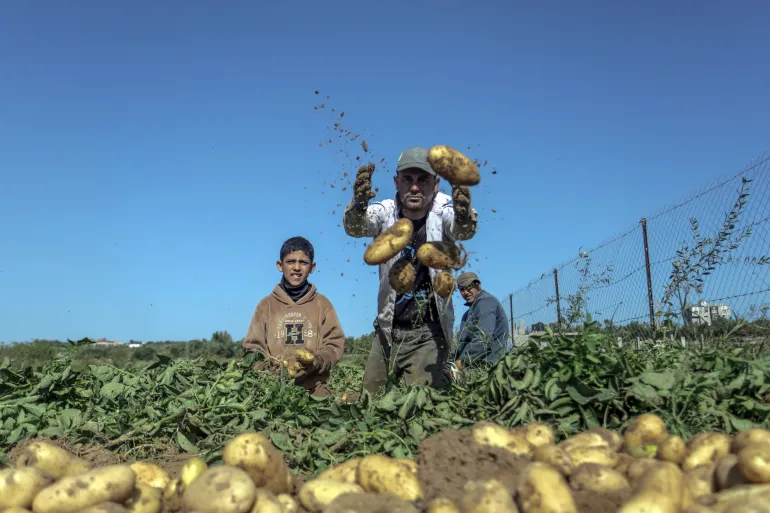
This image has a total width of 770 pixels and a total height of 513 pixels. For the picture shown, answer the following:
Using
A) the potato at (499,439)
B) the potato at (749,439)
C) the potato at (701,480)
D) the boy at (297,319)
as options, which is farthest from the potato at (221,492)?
the boy at (297,319)

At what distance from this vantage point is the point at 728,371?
342 cm

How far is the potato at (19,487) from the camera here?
2.46 meters

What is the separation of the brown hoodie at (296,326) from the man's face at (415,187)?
1.69m

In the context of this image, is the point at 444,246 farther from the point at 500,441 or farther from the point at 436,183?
the point at 500,441

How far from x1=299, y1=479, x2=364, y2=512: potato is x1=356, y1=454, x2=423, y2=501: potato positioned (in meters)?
0.05

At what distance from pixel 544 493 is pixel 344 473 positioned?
933 mm

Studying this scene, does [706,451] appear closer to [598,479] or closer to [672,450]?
[672,450]

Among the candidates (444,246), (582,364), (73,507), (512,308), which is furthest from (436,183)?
(512,308)

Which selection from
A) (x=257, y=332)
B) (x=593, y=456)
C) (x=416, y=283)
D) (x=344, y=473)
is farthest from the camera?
(x=257, y=332)

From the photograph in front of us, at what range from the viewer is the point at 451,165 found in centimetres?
428

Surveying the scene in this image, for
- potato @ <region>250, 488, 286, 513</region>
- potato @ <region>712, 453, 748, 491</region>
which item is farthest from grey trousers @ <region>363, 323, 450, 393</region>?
potato @ <region>712, 453, 748, 491</region>

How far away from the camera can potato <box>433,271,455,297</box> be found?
456 cm

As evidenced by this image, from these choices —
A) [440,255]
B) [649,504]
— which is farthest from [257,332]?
[649,504]

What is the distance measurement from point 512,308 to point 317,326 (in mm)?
11951
